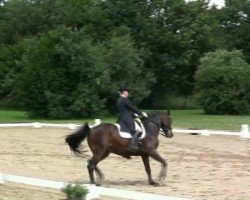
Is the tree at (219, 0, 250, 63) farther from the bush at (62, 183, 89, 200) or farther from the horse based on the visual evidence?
the bush at (62, 183, 89, 200)

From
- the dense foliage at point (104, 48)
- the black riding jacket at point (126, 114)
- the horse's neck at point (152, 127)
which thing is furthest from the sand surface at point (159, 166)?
the dense foliage at point (104, 48)

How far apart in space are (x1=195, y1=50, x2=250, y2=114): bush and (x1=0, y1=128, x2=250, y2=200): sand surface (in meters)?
17.1

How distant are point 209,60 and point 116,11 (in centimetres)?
1213

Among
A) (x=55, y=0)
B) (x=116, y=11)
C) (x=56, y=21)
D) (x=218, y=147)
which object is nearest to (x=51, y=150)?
(x=218, y=147)

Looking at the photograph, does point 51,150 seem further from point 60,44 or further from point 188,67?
point 188,67

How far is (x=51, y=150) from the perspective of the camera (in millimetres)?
20641

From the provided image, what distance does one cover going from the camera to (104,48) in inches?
1752

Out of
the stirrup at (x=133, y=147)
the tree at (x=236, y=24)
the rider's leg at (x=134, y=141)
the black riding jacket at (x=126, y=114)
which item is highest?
Answer: the tree at (x=236, y=24)

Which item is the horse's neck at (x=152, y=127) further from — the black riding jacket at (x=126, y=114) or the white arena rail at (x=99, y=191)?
the white arena rail at (x=99, y=191)

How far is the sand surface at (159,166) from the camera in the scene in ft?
37.4

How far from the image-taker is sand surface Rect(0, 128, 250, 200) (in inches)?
449

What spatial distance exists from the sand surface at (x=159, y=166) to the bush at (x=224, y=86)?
1711 centimetres

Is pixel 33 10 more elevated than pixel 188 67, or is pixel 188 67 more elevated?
pixel 33 10

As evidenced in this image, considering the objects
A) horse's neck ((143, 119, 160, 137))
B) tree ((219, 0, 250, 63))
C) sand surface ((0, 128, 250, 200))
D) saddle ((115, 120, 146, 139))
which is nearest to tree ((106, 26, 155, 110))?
sand surface ((0, 128, 250, 200))
